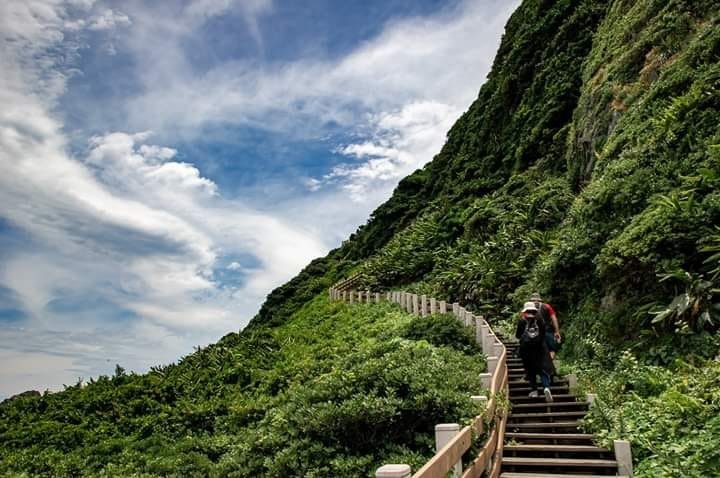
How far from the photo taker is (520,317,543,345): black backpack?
9242 mm

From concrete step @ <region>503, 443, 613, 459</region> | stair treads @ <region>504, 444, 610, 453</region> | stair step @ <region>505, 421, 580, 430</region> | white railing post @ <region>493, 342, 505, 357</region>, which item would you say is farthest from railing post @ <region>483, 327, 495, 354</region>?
stair treads @ <region>504, 444, 610, 453</region>

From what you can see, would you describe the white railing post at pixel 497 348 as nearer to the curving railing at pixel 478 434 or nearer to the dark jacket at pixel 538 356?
the curving railing at pixel 478 434

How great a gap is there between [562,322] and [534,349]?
4.36 m

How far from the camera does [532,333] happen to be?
9.27 meters

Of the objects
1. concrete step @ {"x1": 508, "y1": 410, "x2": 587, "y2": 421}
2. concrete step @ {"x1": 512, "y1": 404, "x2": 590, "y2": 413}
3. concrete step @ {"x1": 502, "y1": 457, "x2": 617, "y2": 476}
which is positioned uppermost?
concrete step @ {"x1": 512, "y1": 404, "x2": 590, "y2": 413}

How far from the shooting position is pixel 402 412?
6.59 meters

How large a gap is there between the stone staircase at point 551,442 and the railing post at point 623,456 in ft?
0.37

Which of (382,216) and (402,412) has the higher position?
(382,216)

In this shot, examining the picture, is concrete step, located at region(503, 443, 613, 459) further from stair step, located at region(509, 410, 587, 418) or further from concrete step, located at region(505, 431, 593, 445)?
stair step, located at region(509, 410, 587, 418)

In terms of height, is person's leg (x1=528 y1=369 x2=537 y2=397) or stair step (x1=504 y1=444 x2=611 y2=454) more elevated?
person's leg (x1=528 y1=369 x2=537 y2=397)

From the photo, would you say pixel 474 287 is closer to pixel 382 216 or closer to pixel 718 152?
pixel 718 152

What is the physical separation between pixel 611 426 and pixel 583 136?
14984mm

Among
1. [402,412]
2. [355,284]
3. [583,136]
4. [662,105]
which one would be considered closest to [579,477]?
[402,412]

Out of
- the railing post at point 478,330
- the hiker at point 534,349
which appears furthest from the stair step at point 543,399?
the railing post at point 478,330
